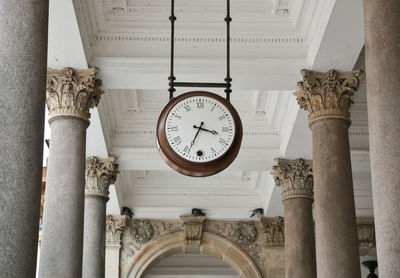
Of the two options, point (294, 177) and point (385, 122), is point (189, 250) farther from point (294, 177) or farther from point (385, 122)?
point (385, 122)

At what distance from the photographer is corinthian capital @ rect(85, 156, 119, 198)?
13789 mm

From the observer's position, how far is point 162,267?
86.6ft

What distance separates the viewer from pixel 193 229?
63.5 feet

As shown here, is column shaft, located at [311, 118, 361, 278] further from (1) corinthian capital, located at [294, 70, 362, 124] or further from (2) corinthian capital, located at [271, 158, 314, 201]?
(2) corinthian capital, located at [271, 158, 314, 201]

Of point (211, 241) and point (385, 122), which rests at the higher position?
point (211, 241)

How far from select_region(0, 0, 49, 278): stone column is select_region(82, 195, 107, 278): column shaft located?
8067 millimetres

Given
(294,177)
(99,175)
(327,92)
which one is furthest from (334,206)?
(99,175)

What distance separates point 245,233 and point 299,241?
6261 millimetres

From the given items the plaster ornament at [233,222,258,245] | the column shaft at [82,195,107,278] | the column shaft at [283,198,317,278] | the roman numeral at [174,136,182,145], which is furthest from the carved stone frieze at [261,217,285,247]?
the roman numeral at [174,136,182,145]

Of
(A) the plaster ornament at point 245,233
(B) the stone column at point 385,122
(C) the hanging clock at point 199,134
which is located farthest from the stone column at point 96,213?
(B) the stone column at point 385,122

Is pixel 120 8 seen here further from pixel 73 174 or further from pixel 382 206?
pixel 382 206

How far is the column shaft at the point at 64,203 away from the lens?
9.48m

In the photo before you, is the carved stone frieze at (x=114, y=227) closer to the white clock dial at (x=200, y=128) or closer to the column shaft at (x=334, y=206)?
the column shaft at (x=334, y=206)

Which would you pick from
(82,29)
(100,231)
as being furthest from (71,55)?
(100,231)
